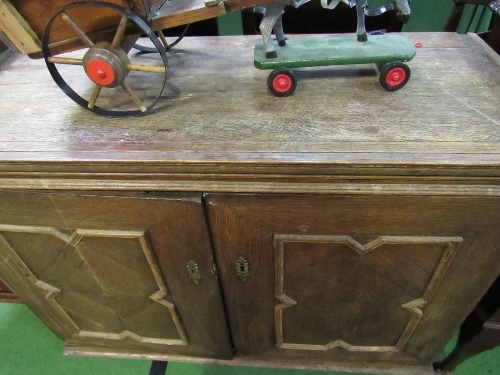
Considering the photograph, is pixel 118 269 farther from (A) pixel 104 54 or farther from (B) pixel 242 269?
(A) pixel 104 54

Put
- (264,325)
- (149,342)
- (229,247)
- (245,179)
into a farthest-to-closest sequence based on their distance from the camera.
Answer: (149,342), (264,325), (229,247), (245,179)

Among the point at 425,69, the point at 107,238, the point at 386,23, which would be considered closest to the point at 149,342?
the point at 107,238

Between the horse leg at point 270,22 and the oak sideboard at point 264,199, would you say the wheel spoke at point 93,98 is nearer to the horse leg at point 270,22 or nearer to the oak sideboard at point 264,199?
the oak sideboard at point 264,199

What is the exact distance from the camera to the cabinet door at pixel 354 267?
0.65m

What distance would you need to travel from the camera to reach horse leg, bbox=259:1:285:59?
2.27 feet

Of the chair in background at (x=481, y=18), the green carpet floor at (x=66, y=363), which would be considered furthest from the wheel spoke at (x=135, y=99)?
the green carpet floor at (x=66, y=363)

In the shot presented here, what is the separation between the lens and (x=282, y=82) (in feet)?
2.36

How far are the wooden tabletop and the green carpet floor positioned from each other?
0.85 meters

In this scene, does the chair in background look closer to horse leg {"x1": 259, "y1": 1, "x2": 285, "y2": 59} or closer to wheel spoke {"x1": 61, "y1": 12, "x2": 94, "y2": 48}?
horse leg {"x1": 259, "y1": 1, "x2": 285, "y2": 59}

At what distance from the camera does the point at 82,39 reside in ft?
2.11

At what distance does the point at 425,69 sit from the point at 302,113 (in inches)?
13.1

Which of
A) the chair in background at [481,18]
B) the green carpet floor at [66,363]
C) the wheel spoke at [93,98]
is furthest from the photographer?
the green carpet floor at [66,363]

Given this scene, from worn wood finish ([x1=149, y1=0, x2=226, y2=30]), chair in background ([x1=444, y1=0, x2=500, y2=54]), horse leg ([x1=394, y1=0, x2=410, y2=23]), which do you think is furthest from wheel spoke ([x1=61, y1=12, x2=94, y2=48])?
chair in background ([x1=444, y1=0, x2=500, y2=54])

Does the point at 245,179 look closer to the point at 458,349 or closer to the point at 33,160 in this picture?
the point at 33,160
